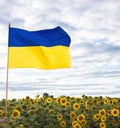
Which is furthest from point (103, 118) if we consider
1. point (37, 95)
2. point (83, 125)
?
point (37, 95)

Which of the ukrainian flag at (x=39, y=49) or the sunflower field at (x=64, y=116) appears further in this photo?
the sunflower field at (x=64, y=116)

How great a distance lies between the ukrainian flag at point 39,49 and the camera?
13125 millimetres

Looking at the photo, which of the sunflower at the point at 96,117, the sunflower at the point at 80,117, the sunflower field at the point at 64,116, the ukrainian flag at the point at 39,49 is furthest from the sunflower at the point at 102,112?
the ukrainian flag at the point at 39,49

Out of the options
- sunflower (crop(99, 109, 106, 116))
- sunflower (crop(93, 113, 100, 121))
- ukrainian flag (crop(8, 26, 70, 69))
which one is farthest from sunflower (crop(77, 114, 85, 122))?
ukrainian flag (crop(8, 26, 70, 69))

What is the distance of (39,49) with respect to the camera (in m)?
13.6

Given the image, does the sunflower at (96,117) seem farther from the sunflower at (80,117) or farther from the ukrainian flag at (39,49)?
the ukrainian flag at (39,49)

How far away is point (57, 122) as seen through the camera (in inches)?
533

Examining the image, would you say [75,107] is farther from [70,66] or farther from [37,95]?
[37,95]

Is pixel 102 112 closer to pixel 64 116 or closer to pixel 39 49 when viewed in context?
pixel 64 116

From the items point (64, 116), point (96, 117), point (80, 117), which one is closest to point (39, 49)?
point (64, 116)

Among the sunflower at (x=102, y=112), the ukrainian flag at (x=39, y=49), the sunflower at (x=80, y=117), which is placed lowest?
the sunflower at (x=80, y=117)

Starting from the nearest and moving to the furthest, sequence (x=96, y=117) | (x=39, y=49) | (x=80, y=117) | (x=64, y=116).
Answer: (x=80, y=117) < (x=96, y=117) < (x=39, y=49) < (x=64, y=116)

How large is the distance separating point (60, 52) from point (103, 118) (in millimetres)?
2225

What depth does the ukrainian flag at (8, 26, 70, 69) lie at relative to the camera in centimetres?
1312
